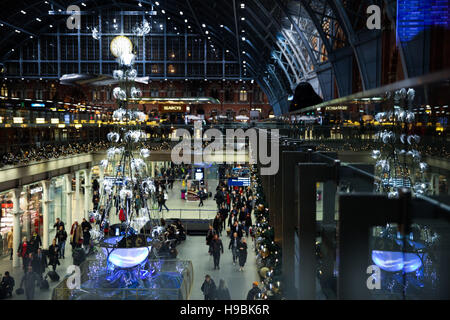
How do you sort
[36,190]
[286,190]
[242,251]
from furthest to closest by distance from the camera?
[36,190] → [242,251] → [286,190]

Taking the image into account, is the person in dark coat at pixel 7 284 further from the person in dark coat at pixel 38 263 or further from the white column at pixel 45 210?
the white column at pixel 45 210

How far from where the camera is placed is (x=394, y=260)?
111 inches

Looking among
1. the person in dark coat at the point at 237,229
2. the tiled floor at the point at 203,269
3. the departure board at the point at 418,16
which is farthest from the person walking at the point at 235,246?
the departure board at the point at 418,16

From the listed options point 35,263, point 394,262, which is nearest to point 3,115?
point 35,263

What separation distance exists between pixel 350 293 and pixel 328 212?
152 centimetres

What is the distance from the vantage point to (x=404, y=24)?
9234 millimetres

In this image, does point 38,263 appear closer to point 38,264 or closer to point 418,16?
point 38,264

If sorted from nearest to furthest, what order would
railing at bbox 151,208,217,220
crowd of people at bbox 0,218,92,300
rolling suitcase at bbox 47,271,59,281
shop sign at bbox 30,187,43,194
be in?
crowd of people at bbox 0,218,92,300 → rolling suitcase at bbox 47,271,59,281 → shop sign at bbox 30,187,43,194 → railing at bbox 151,208,217,220

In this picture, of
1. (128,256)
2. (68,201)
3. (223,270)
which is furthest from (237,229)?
(68,201)

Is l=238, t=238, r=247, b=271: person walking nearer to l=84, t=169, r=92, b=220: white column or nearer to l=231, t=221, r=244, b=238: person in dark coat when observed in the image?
l=231, t=221, r=244, b=238: person in dark coat

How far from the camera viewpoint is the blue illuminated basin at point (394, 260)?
9.13ft

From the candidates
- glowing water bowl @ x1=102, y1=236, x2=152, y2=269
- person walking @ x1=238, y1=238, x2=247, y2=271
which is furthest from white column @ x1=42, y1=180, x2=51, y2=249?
glowing water bowl @ x1=102, y1=236, x2=152, y2=269

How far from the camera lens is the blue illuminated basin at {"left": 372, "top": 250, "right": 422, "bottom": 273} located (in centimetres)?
278
